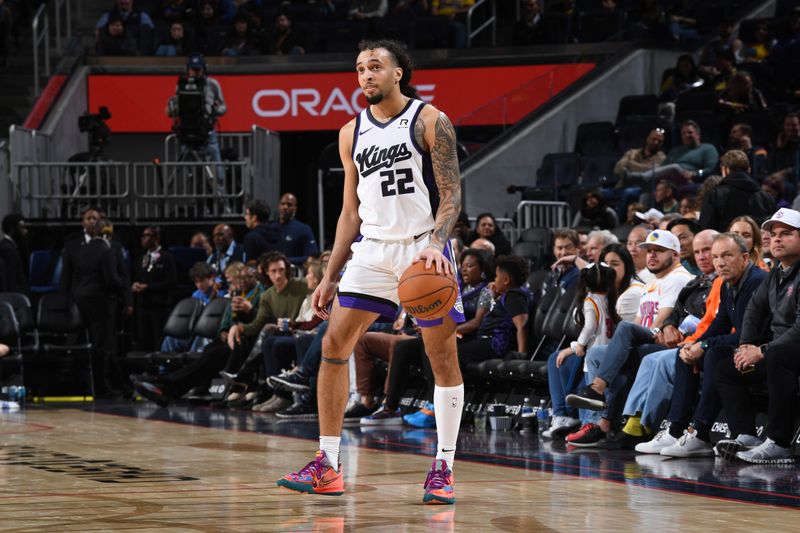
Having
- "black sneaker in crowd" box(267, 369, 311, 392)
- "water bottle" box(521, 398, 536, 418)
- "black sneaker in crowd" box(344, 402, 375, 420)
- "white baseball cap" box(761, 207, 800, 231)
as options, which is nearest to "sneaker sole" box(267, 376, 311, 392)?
"black sneaker in crowd" box(267, 369, 311, 392)

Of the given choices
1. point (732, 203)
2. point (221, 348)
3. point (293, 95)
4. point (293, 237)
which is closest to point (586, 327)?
point (732, 203)

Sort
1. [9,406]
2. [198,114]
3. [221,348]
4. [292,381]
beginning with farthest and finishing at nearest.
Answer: [198,114]
[221,348]
[9,406]
[292,381]

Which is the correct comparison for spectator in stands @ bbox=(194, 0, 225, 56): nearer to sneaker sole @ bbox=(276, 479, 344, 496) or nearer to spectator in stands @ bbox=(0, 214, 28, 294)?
spectator in stands @ bbox=(0, 214, 28, 294)

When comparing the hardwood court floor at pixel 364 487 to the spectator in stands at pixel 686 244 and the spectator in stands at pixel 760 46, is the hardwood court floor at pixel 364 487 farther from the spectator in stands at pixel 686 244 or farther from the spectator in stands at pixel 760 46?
the spectator in stands at pixel 760 46

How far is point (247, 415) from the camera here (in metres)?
10.9

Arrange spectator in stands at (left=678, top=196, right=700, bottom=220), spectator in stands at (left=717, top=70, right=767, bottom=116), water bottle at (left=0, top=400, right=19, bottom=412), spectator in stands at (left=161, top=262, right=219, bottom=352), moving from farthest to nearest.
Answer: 1. spectator in stands at (left=717, top=70, right=767, bottom=116)
2. spectator in stands at (left=161, top=262, right=219, bottom=352)
3. water bottle at (left=0, top=400, right=19, bottom=412)
4. spectator in stands at (left=678, top=196, right=700, bottom=220)

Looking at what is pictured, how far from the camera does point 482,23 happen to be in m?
19.6

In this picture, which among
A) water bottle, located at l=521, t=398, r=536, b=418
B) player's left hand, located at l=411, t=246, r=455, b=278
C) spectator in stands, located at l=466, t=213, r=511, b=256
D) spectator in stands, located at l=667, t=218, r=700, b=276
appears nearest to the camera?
player's left hand, located at l=411, t=246, r=455, b=278

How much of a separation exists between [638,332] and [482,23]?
12.2 metres

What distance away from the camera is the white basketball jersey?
543 cm

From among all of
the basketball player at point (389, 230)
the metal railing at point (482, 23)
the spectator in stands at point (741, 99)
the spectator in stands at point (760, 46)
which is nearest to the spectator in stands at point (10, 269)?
the spectator in stands at point (741, 99)

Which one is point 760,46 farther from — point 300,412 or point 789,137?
point 300,412

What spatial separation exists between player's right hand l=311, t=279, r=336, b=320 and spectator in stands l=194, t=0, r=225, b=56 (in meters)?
14.6

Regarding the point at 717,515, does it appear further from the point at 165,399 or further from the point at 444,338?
the point at 165,399
